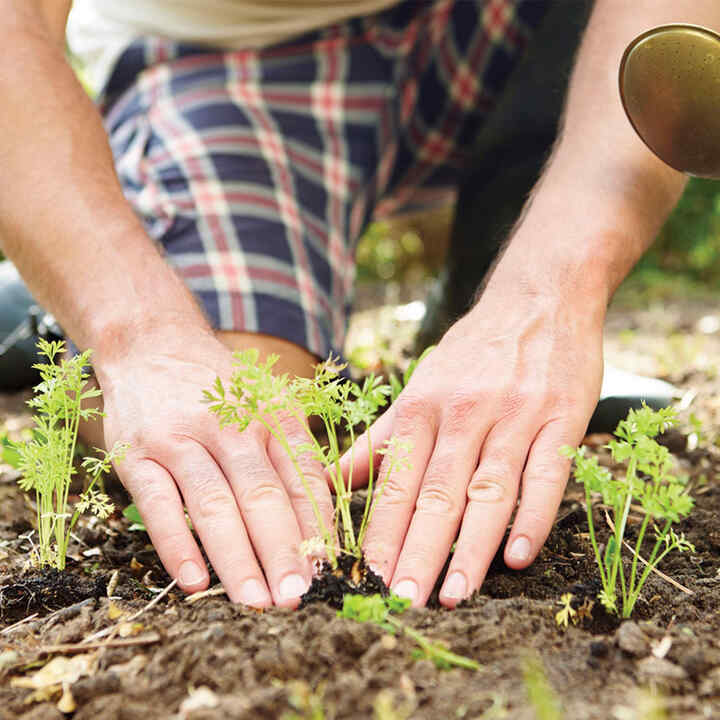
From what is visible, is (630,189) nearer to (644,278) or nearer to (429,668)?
(429,668)

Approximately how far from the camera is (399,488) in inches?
68.0

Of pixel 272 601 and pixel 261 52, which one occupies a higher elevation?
pixel 261 52

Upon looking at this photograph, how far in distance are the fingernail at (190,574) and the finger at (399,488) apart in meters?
0.34

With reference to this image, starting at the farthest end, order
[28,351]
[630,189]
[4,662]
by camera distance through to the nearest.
Result: [28,351] → [630,189] → [4,662]

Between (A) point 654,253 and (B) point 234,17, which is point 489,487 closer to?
(B) point 234,17

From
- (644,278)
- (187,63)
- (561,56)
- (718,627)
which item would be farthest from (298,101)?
(644,278)

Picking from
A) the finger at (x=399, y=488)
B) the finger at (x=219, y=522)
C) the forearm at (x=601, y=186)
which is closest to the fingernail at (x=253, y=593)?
the finger at (x=219, y=522)

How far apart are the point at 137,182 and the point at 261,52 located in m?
0.78

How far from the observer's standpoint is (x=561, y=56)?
332 cm

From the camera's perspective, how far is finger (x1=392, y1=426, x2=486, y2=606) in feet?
5.18

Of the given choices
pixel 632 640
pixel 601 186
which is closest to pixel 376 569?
pixel 632 640

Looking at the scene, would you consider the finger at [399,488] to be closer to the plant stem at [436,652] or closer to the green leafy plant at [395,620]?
the green leafy plant at [395,620]

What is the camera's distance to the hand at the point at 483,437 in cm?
164

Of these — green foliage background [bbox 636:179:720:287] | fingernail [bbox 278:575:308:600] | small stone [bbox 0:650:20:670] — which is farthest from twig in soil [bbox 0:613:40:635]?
green foliage background [bbox 636:179:720:287]
